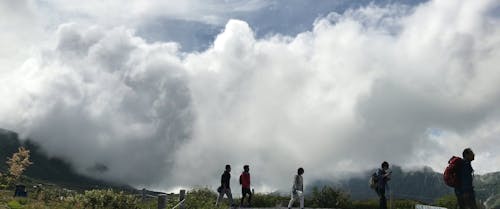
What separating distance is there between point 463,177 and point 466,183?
158 mm

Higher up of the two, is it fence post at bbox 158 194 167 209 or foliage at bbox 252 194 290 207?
foliage at bbox 252 194 290 207

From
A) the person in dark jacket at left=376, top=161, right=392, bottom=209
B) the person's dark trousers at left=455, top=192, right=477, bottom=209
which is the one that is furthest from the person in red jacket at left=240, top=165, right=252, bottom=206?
the person's dark trousers at left=455, top=192, right=477, bottom=209

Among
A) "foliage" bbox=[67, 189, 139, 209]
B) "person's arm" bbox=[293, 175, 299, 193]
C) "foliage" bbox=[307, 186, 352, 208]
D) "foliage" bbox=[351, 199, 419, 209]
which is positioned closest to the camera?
"foliage" bbox=[67, 189, 139, 209]

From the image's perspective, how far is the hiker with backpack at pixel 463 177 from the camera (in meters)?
12.9

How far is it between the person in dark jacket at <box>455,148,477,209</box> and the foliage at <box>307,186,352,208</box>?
17.8m

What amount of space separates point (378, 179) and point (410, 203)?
1124 cm

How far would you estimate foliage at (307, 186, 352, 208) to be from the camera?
3083 centimetres

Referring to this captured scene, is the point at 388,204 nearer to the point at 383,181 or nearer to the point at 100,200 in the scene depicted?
the point at 383,181

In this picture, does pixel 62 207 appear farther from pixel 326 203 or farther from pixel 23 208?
pixel 326 203

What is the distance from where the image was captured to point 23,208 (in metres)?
17.2

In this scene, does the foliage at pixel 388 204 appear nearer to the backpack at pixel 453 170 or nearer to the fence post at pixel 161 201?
Answer: the backpack at pixel 453 170

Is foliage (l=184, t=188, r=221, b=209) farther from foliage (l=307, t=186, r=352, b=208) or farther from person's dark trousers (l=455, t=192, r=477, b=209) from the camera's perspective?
person's dark trousers (l=455, t=192, r=477, b=209)

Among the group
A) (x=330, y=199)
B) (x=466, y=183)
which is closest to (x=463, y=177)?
(x=466, y=183)

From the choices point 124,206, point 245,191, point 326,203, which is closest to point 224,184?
point 245,191
